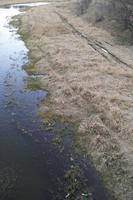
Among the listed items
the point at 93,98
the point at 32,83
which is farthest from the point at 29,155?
the point at 32,83

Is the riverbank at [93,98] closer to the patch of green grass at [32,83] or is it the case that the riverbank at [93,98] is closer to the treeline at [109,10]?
the patch of green grass at [32,83]

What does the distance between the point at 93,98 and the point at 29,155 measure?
5.86 metres

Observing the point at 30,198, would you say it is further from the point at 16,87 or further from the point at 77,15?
the point at 77,15

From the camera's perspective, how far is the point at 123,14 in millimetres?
30266

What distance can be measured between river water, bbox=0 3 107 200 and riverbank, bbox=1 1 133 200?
62 centimetres

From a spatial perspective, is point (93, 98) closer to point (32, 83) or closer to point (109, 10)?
point (32, 83)

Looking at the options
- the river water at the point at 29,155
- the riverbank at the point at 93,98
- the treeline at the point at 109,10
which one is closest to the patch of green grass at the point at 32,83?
the riverbank at the point at 93,98

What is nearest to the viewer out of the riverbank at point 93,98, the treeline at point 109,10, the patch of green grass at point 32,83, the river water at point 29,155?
the river water at point 29,155

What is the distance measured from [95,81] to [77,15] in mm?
29527

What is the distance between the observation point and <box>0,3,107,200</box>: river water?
32.1 feet

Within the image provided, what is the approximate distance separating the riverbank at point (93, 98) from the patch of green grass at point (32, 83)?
0.25 metres

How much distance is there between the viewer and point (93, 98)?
15875mm

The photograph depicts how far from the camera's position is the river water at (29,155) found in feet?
32.1

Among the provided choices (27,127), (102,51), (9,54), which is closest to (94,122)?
(27,127)
